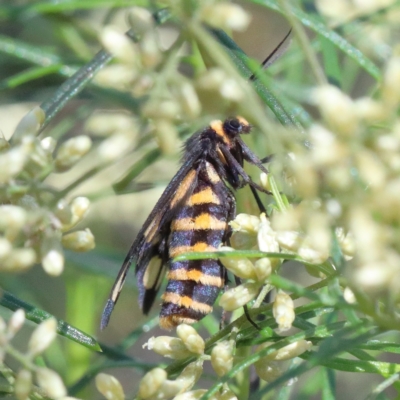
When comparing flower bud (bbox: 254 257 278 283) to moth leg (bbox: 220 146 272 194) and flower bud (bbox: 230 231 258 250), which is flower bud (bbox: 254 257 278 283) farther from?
moth leg (bbox: 220 146 272 194)

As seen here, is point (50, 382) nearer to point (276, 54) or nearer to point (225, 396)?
point (225, 396)

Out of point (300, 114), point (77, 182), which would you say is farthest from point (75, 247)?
point (300, 114)

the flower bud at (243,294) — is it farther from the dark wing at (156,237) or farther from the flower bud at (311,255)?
the dark wing at (156,237)

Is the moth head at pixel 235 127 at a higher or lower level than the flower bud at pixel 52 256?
higher

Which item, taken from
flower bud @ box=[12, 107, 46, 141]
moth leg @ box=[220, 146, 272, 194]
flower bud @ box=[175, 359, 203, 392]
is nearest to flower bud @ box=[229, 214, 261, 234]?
flower bud @ box=[175, 359, 203, 392]

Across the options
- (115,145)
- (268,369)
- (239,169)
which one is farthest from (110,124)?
(239,169)

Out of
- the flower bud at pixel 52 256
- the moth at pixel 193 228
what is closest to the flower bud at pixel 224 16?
the flower bud at pixel 52 256
